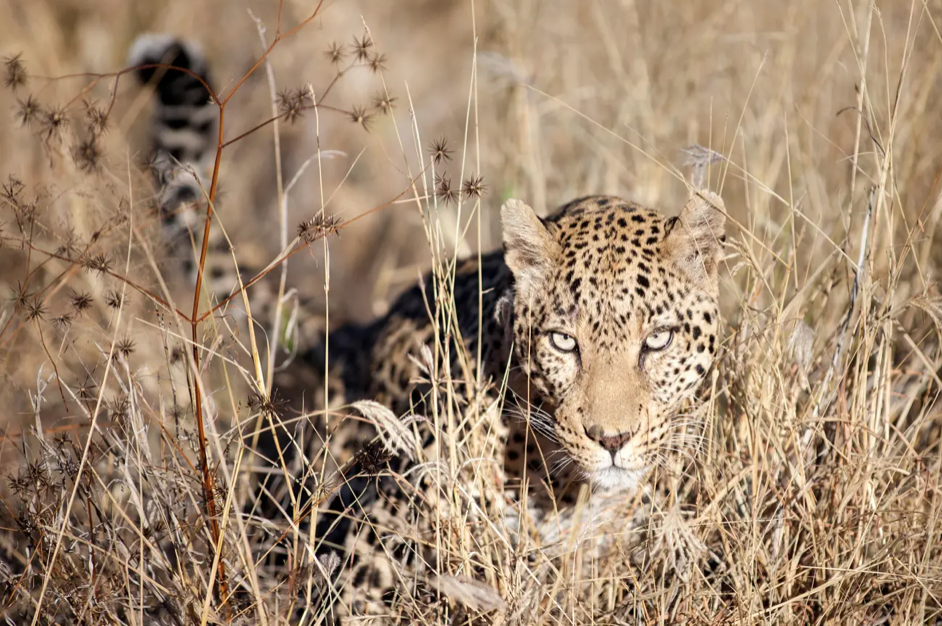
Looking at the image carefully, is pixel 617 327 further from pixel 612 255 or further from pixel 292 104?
pixel 292 104

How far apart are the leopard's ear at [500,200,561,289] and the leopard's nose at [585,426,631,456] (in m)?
0.58

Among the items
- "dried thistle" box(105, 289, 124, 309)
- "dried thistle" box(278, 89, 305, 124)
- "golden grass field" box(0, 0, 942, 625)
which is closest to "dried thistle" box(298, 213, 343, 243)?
"golden grass field" box(0, 0, 942, 625)

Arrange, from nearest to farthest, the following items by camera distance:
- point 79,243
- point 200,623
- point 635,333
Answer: point 200,623 < point 635,333 < point 79,243

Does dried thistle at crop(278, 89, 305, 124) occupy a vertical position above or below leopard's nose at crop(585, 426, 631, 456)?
above

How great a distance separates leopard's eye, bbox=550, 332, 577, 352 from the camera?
3.12 m

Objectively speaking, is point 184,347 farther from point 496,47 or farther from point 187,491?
point 496,47

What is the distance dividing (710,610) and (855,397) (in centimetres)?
89

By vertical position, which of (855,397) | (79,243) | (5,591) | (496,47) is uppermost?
(496,47)

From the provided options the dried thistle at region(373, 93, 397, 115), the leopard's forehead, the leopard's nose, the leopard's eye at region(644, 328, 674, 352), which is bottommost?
the leopard's nose

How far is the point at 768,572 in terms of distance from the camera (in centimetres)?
300

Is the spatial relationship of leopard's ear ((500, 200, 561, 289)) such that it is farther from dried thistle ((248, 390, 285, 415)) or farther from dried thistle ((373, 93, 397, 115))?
dried thistle ((248, 390, 285, 415))

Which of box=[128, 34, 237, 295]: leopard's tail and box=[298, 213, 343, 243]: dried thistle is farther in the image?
box=[128, 34, 237, 295]: leopard's tail

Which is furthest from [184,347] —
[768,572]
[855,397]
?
[855,397]

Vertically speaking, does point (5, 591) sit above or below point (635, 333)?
below
